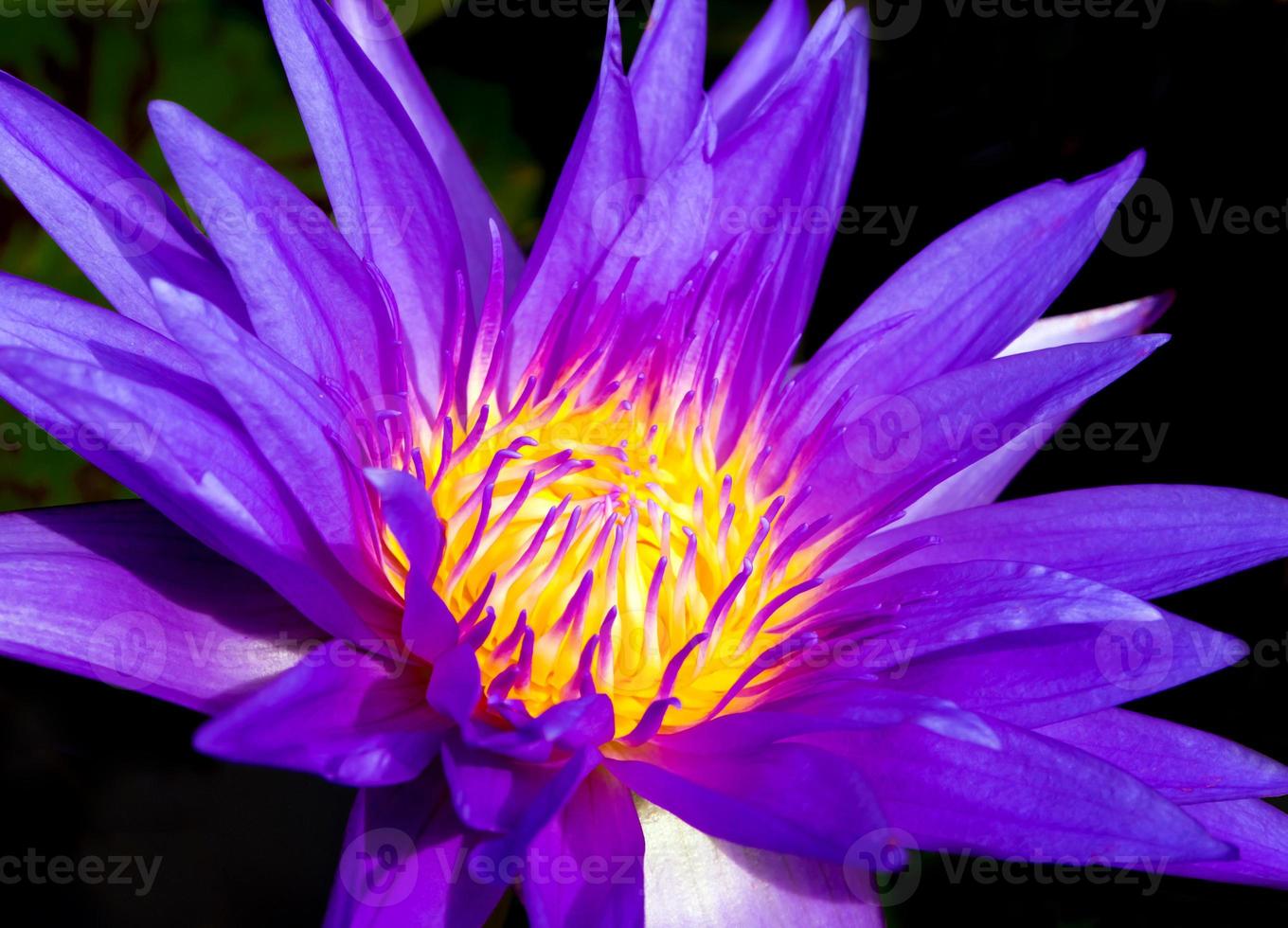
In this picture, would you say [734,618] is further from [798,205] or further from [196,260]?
[196,260]

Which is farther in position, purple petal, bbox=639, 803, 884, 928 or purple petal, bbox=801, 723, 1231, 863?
purple petal, bbox=639, 803, 884, 928

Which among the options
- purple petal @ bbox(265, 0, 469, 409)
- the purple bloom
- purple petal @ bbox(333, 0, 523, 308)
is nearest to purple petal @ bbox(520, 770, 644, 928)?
the purple bloom

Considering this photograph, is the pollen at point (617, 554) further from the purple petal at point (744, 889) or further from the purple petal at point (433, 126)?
the purple petal at point (433, 126)

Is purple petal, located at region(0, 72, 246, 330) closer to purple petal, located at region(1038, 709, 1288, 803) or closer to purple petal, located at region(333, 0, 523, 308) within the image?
purple petal, located at region(333, 0, 523, 308)

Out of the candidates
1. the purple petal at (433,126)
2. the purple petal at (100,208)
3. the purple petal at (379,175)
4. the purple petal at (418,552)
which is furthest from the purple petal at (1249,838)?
the purple petal at (100,208)

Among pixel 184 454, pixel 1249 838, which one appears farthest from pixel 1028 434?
pixel 184 454

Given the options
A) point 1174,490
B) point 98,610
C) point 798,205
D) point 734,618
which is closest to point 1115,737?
point 1174,490

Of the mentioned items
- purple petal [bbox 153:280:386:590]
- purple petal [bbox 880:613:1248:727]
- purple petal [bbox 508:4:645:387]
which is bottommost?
purple petal [bbox 880:613:1248:727]
